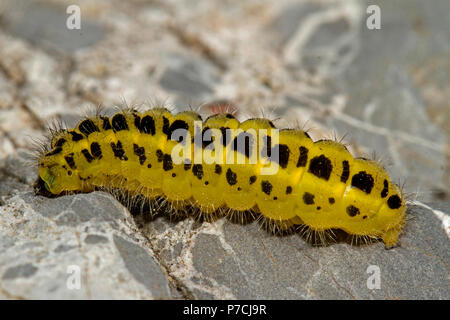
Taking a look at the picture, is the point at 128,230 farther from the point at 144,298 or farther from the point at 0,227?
the point at 0,227

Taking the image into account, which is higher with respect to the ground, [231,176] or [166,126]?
[166,126]

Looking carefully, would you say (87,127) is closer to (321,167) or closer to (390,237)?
(321,167)

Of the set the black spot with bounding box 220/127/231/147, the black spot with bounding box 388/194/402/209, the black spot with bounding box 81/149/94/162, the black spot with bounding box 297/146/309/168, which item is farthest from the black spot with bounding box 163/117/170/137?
the black spot with bounding box 388/194/402/209

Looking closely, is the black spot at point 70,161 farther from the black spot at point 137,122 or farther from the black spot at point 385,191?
the black spot at point 385,191

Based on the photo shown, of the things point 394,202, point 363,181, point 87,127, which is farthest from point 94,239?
point 394,202

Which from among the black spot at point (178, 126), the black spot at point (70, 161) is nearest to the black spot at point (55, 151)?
the black spot at point (70, 161)

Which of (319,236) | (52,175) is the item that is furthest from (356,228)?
(52,175)

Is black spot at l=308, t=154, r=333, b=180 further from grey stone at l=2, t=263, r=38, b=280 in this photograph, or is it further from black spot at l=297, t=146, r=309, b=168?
grey stone at l=2, t=263, r=38, b=280
